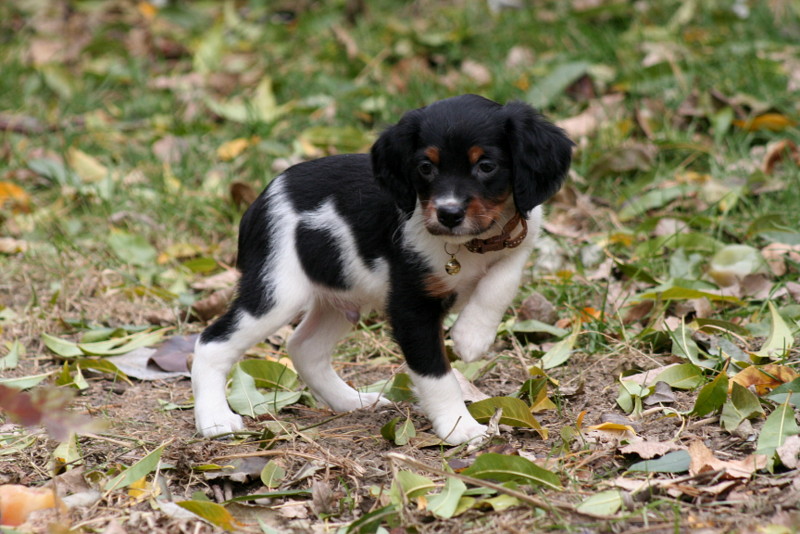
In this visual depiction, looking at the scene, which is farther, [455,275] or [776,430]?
[455,275]

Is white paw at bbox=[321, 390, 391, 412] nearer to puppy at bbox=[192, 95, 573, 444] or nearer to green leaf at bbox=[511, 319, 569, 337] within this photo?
puppy at bbox=[192, 95, 573, 444]

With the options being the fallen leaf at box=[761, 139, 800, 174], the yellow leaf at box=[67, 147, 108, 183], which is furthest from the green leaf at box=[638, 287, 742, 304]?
the yellow leaf at box=[67, 147, 108, 183]

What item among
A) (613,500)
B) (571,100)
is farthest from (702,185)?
(613,500)

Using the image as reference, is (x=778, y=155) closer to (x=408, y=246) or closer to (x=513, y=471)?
(x=408, y=246)

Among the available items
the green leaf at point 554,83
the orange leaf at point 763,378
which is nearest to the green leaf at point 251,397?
the orange leaf at point 763,378

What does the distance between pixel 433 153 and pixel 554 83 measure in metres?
3.75

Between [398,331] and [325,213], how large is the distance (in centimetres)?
56

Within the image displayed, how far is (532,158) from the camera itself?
3.34 m

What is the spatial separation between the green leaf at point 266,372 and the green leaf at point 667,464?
1.53 metres

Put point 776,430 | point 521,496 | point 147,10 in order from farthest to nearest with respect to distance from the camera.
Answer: point 147,10 < point 776,430 < point 521,496

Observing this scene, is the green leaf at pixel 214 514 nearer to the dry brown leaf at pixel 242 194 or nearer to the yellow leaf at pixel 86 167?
the dry brown leaf at pixel 242 194

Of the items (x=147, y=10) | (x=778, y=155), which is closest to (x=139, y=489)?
(x=778, y=155)

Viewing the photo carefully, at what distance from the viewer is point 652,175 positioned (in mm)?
5797

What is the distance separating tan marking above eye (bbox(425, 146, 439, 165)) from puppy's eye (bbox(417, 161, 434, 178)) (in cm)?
3
